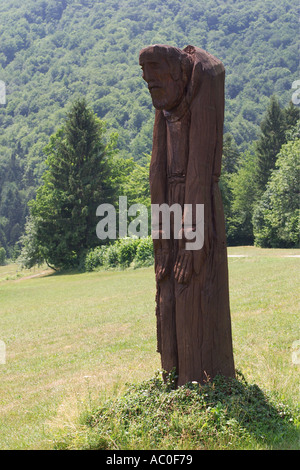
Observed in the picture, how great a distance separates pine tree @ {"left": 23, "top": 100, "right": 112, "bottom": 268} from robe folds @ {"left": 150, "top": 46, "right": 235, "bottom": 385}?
31721 mm

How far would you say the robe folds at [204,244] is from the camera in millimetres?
4770

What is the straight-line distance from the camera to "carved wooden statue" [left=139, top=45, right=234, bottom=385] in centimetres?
477

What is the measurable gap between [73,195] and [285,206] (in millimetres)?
15698

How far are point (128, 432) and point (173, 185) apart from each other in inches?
93.1

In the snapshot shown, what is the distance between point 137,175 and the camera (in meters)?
53.2

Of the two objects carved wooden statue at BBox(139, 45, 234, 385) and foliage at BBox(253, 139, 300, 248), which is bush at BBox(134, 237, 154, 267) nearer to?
foliage at BBox(253, 139, 300, 248)

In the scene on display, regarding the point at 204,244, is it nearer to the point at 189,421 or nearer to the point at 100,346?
the point at 189,421

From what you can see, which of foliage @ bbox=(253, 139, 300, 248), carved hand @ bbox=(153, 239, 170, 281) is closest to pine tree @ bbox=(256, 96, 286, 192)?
foliage @ bbox=(253, 139, 300, 248)

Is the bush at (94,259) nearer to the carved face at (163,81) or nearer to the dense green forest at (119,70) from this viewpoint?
the dense green forest at (119,70)

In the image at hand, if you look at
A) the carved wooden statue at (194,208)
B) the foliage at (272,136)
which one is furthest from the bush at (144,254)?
the carved wooden statue at (194,208)

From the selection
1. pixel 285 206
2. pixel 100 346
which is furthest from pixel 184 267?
A: pixel 285 206

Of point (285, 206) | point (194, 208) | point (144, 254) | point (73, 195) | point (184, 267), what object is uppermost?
point (73, 195)

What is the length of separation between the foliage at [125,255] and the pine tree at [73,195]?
4243 mm

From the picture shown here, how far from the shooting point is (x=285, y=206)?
36938 millimetres
